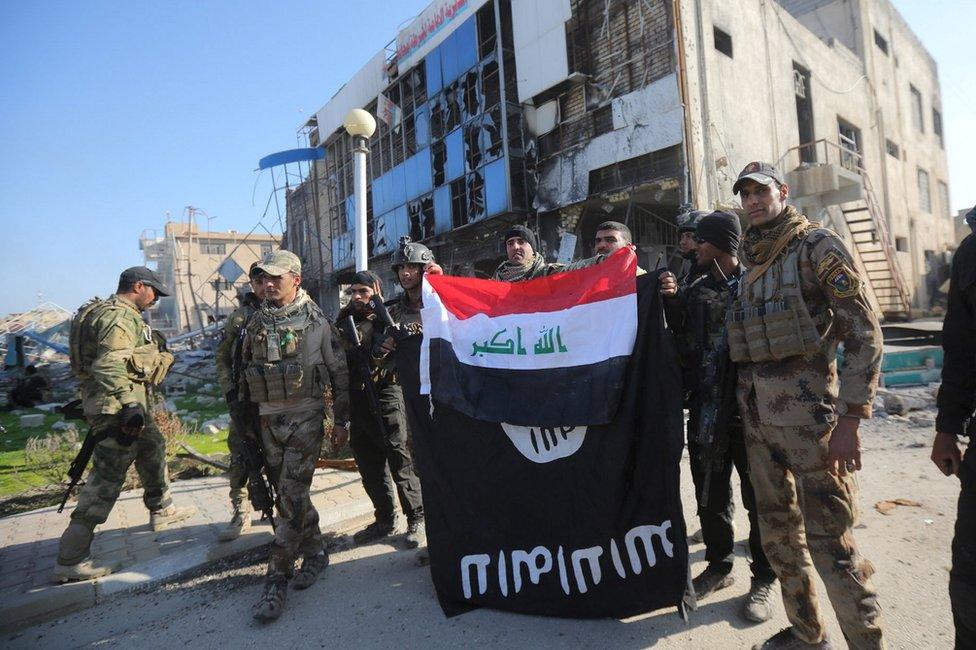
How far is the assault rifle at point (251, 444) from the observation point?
10.8 feet

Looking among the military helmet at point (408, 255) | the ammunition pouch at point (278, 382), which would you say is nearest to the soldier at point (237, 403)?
the ammunition pouch at point (278, 382)

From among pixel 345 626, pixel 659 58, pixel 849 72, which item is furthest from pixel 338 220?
pixel 345 626

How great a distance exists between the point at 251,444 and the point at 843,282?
3375 mm

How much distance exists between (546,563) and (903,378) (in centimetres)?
795

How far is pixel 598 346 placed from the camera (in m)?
2.62

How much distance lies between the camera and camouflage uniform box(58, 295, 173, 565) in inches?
134

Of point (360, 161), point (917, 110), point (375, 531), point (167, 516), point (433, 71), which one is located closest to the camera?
point (375, 531)

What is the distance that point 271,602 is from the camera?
9.27 ft

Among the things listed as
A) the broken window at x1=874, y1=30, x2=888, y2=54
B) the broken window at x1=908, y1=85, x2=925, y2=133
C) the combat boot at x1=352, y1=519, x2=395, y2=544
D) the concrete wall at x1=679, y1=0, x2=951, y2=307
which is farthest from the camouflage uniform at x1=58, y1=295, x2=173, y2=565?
the broken window at x1=908, y1=85, x2=925, y2=133

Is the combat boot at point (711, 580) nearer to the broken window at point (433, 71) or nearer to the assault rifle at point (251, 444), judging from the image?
the assault rifle at point (251, 444)

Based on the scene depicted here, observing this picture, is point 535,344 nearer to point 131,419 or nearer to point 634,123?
point 131,419

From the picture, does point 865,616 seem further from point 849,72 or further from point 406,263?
point 849,72

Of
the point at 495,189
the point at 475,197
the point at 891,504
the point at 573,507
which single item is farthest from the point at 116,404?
the point at 475,197

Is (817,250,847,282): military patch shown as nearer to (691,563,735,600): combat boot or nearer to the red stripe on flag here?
the red stripe on flag
